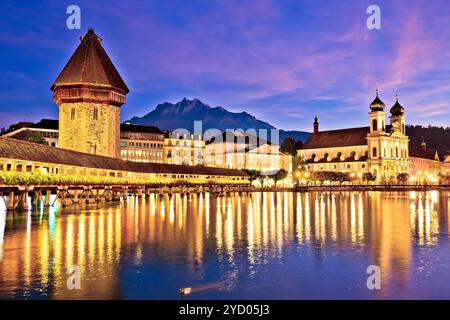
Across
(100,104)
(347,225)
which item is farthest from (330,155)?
(347,225)

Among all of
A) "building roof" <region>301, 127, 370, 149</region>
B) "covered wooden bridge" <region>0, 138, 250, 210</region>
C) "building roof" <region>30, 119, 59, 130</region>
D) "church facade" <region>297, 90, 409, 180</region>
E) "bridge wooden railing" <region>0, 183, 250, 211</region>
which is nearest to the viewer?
"covered wooden bridge" <region>0, 138, 250, 210</region>

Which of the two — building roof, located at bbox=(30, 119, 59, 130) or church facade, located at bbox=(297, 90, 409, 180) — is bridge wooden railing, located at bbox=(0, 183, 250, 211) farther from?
church facade, located at bbox=(297, 90, 409, 180)

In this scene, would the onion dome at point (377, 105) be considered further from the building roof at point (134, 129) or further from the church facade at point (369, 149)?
the building roof at point (134, 129)

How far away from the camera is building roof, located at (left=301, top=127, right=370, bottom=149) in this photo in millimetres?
148250

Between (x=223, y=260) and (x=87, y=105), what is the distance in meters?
54.3

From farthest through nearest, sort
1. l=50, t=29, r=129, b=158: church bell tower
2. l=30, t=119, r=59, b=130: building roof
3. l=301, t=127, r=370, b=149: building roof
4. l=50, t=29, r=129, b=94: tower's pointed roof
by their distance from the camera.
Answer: l=301, t=127, r=370, b=149: building roof < l=30, t=119, r=59, b=130: building roof < l=50, t=29, r=129, b=94: tower's pointed roof < l=50, t=29, r=129, b=158: church bell tower

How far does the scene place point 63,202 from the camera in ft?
145

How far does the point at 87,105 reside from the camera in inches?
2586

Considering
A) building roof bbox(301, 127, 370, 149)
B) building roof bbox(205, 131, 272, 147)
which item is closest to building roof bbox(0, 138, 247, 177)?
building roof bbox(205, 131, 272, 147)

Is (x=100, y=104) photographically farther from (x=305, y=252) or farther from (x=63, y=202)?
(x=305, y=252)

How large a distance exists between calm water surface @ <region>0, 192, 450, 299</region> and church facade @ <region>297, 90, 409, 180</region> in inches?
4546

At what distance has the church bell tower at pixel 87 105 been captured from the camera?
65375 mm

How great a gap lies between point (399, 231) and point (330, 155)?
436 feet
